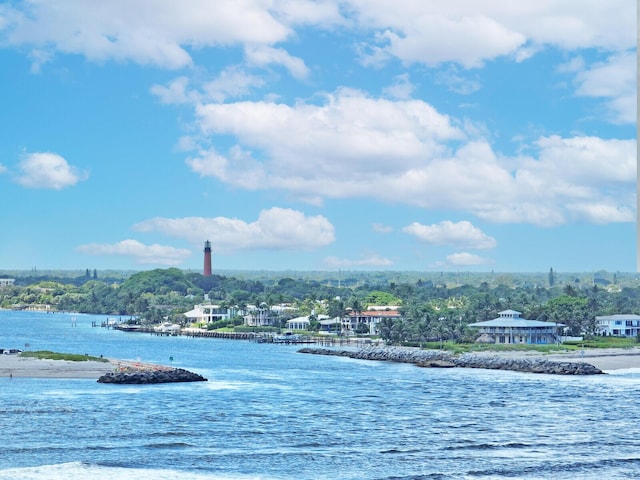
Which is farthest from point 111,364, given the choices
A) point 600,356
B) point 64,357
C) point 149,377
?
point 600,356

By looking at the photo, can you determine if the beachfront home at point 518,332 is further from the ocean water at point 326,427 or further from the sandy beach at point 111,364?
the ocean water at point 326,427

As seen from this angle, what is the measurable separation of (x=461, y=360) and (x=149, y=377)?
82.1ft

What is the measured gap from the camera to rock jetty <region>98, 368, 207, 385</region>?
167 ft

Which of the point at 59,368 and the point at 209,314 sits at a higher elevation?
the point at 209,314

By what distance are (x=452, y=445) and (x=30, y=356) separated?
40878 millimetres

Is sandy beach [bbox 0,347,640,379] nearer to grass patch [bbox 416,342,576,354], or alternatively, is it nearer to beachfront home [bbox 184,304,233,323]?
grass patch [bbox 416,342,576,354]

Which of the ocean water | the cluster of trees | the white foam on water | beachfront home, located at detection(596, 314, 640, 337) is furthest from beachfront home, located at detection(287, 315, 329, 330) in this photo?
the white foam on water

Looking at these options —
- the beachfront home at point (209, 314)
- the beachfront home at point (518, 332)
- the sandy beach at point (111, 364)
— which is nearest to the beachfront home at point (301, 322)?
the beachfront home at point (209, 314)

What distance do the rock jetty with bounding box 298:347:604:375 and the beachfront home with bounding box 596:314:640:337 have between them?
81.4 ft

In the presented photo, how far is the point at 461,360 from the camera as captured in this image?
6781 centimetres

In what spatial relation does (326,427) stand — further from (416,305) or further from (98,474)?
(416,305)

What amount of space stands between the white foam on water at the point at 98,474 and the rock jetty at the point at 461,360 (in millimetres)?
37584

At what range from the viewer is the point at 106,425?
117ft

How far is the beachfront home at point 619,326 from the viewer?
93500 mm
